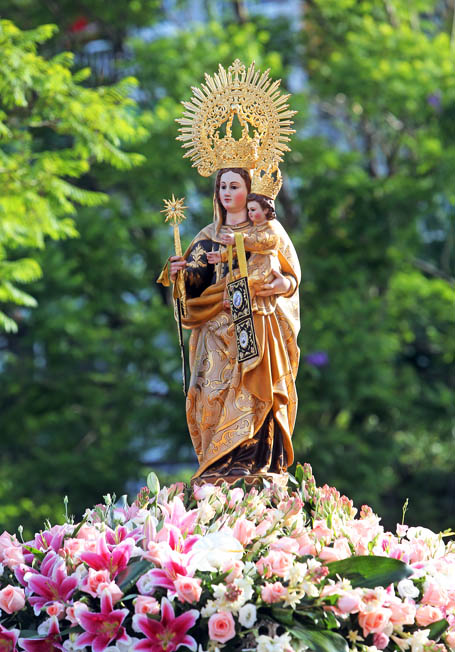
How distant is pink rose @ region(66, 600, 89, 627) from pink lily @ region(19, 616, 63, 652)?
0.23ft

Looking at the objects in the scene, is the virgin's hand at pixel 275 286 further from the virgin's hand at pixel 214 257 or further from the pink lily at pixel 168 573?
the pink lily at pixel 168 573

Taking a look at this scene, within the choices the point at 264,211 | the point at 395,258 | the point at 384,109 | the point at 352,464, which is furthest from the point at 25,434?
the point at 264,211

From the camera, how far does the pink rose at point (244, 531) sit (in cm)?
641

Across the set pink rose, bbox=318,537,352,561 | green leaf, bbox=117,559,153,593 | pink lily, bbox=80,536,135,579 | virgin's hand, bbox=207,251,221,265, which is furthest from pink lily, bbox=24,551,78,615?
virgin's hand, bbox=207,251,221,265

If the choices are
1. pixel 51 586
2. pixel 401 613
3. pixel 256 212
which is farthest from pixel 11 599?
pixel 256 212

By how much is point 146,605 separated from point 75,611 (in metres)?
0.34

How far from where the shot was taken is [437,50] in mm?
19125

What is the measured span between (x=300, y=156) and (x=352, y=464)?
465 centimetres

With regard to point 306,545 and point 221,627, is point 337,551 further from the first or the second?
point 221,627

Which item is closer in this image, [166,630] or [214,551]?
[166,630]

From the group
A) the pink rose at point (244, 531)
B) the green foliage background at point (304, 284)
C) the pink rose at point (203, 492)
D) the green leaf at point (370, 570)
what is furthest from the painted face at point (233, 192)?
the green foliage background at point (304, 284)

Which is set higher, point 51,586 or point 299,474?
point 299,474

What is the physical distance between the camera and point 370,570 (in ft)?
20.7

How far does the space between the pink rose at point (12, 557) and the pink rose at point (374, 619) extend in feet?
5.73
